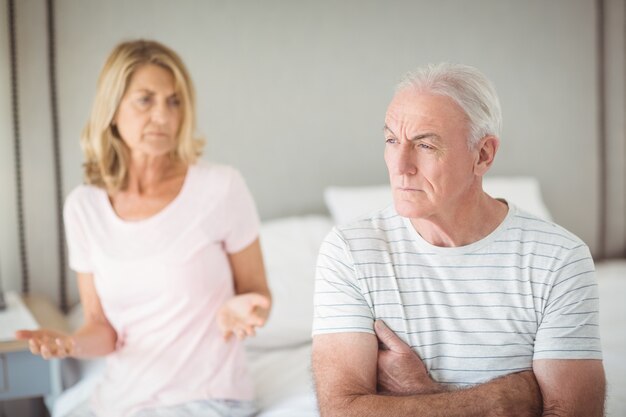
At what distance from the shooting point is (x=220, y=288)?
1.63 meters

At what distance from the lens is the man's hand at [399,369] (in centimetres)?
121

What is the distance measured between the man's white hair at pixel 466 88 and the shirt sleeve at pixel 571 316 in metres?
0.26

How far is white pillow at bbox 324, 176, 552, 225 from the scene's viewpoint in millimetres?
2508

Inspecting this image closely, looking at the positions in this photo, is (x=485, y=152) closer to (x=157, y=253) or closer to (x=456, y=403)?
(x=456, y=403)

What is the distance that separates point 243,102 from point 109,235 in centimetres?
97

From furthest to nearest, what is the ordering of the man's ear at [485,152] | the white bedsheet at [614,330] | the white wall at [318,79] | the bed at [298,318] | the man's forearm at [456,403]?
the white wall at [318,79]
the bed at [298,318]
the white bedsheet at [614,330]
the man's ear at [485,152]
the man's forearm at [456,403]

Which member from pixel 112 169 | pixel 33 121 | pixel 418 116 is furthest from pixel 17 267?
pixel 418 116

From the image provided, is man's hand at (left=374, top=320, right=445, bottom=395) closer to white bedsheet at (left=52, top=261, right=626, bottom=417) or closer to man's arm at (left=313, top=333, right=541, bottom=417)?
man's arm at (left=313, top=333, right=541, bottom=417)

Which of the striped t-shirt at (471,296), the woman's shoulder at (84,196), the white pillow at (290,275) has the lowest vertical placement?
the white pillow at (290,275)

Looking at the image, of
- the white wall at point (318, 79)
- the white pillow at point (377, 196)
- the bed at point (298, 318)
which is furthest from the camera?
the white pillow at point (377, 196)

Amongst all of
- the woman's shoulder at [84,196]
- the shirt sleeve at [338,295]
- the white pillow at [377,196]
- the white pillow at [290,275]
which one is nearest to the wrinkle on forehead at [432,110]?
the shirt sleeve at [338,295]

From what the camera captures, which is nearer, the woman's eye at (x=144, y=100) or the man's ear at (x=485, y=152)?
the man's ear at (x=485, y=152)

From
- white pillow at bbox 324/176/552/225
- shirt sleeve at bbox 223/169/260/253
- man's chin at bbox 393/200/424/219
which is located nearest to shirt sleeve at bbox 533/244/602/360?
man's chin at bbox 393/200/424/219

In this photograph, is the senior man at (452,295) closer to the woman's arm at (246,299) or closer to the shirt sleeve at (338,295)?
the shirt sleeve at (338,295)
